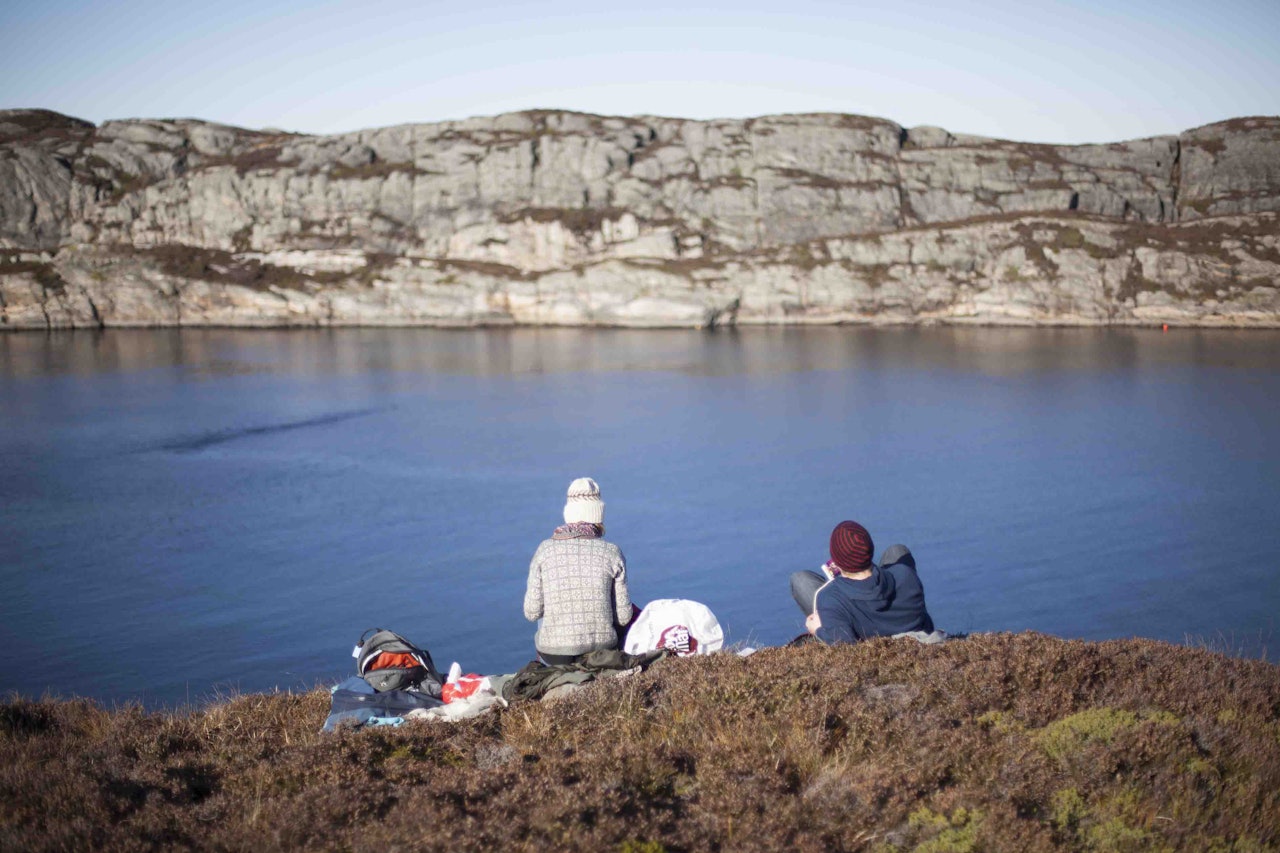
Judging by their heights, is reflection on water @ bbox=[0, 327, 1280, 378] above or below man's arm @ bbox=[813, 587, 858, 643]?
above

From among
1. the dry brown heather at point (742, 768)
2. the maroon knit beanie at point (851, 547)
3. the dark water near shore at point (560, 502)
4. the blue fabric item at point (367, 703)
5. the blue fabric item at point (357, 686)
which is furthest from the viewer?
the dark water near shore at point (560, 502)

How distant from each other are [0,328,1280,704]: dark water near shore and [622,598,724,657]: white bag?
728 centimetres

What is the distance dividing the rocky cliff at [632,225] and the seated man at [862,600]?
295ft

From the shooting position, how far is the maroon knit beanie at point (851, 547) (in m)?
8.71

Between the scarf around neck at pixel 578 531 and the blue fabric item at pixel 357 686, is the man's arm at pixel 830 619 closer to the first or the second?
the scarf around neck at pixel 578 531

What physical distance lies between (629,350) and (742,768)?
70.8 metres

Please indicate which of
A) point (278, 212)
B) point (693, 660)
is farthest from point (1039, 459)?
point (278, 212)

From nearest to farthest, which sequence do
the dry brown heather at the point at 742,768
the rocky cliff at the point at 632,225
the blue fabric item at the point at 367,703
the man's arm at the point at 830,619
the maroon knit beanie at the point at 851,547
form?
the dry brown heather at the point at 742,768 < the blue fabric item at the point at 367,703 < the maroon knit beanie at the point at 851,547 < the man's arm at the point at 830,619 < the rocky cliff at the point at 632,225

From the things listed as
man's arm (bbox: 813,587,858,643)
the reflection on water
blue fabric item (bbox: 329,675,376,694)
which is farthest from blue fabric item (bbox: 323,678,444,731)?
the reflection on water

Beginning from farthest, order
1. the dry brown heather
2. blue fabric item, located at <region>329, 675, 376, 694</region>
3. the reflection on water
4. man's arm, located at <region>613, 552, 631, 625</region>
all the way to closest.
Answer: the reflection on water → man's arm, located at <region>613, 552, 631, 625</region> → blue fabric item, located at <region>329, 675, 376, 694</region> → the dry brown heather

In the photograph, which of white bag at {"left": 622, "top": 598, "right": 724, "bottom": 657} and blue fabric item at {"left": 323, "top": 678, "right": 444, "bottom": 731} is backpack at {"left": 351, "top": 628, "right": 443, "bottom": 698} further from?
white bag at {"left": 622, "top": 598, "right": 724, "bottom": 657}

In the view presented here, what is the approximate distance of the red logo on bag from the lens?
9.24 m

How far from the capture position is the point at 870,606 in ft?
29.9

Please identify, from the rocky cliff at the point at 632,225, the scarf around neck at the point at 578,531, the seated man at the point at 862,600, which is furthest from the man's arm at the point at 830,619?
the rocky cliff at the point at 632,225
